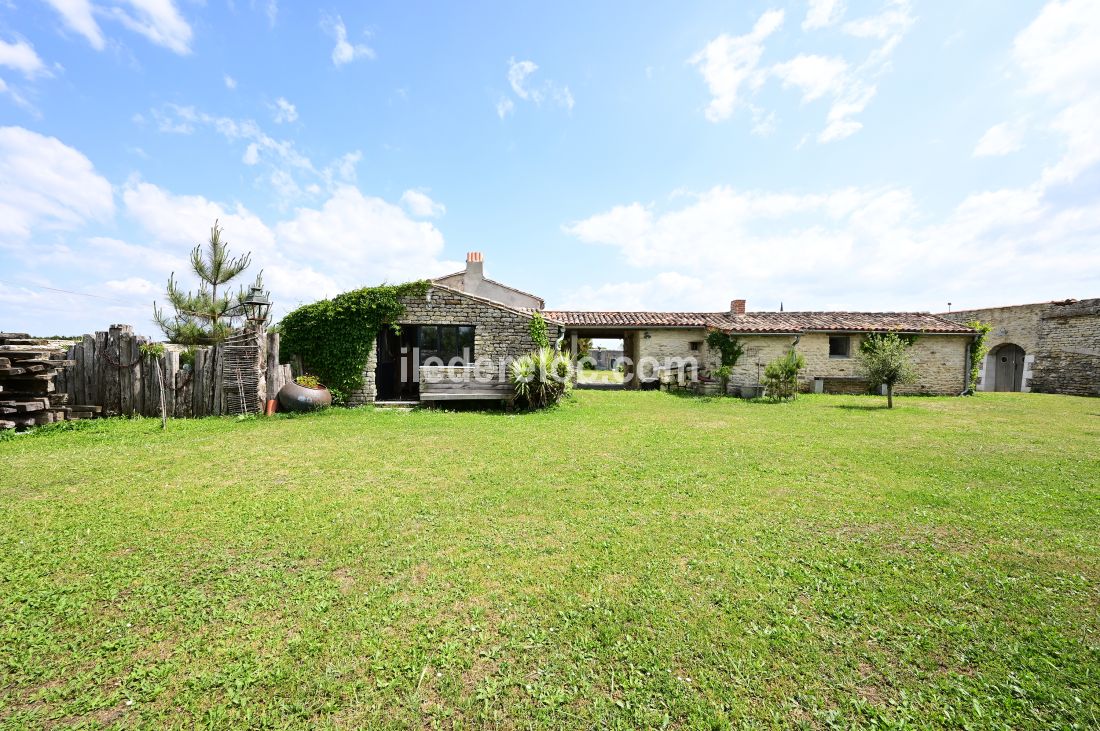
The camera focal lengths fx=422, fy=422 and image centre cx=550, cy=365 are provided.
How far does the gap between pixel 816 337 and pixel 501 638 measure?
20.9 metres

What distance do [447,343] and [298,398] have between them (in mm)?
4369

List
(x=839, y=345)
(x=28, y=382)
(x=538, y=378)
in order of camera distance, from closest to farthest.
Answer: (x=28, y=382), (x=538, y=378), (x=839, y=345)

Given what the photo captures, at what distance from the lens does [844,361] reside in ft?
62.4

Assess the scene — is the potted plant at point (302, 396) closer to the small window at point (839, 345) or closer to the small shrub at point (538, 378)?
the small shrub at point (538, 378)

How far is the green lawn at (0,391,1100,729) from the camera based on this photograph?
7.14 ft

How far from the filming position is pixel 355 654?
8.07ft

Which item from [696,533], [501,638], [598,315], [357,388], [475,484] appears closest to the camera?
[501,638]

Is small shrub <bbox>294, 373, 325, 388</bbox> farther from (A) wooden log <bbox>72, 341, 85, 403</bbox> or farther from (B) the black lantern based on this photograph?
(A) wooden log <bbox>72, 341, 85, 403</bbox>

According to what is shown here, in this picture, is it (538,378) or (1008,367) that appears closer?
(538,378)

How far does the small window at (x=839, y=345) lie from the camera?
19.3 meters

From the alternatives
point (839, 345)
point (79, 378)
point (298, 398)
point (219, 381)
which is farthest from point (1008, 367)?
point (79, 378)

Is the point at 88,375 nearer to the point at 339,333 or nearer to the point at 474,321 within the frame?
the point at 339,333

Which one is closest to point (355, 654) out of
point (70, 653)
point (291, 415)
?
point (70, 653)

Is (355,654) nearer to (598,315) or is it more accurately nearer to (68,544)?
(68,544)
